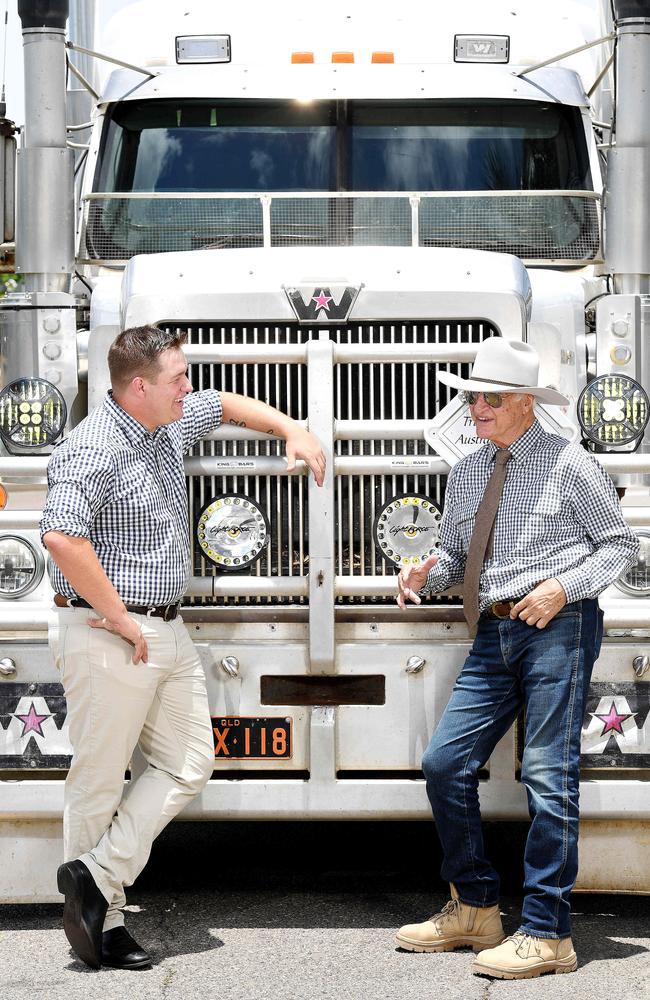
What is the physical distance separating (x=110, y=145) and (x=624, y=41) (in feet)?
7.76

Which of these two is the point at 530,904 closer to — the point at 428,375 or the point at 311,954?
the point at 311,954

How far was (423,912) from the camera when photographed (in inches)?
231

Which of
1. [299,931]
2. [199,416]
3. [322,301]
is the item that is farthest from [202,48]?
[299,931]

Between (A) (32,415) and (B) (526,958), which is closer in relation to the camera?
(B) (526,958)

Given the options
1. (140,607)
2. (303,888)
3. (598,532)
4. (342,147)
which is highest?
(342,147)

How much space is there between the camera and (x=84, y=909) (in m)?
5.17

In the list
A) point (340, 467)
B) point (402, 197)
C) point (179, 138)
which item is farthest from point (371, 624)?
point (179, 138)

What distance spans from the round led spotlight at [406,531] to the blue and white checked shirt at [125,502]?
712 millimetres

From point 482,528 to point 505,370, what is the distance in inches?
20.6

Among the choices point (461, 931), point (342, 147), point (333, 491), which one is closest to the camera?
point (461, 931)

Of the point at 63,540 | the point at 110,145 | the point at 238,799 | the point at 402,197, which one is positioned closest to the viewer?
the point at 63,540

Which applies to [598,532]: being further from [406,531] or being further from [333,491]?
[333,491]

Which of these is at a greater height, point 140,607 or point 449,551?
point 449,551

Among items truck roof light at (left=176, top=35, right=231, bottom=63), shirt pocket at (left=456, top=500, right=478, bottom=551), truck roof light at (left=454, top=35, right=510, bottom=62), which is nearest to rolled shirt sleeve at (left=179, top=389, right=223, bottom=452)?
shirt pocket at (left=456, top=500, right=478, bottom=551)
